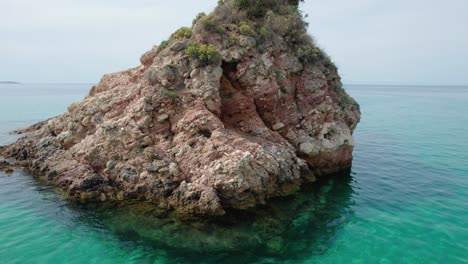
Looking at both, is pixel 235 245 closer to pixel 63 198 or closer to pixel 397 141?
pixel 63 198

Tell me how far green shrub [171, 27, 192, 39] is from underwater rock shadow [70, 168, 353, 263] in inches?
526

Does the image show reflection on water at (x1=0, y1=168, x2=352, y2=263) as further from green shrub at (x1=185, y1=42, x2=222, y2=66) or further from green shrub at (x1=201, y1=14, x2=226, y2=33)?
green shrub at (x1=201, y1=14, x2=226, y2=33)

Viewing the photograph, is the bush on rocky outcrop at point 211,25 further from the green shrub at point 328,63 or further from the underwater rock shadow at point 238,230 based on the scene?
the underwater rock shadow at point 238,230

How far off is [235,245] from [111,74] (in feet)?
67.2

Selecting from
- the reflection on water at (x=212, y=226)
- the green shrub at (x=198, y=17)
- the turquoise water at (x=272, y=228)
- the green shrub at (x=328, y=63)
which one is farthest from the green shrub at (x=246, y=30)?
the reflection on water at (x=212, y=226)

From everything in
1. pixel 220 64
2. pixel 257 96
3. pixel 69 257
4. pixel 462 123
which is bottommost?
pixel 69 257

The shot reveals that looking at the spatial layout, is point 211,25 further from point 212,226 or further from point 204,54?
point 212,226

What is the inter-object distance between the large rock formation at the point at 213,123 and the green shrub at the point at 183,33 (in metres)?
0.08

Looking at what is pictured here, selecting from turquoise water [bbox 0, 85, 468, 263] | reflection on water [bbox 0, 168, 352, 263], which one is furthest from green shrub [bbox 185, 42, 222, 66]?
turquoise water [bbox 0, 85, 468, 263]

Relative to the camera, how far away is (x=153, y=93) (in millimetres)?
21922

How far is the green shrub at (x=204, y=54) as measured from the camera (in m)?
22.4

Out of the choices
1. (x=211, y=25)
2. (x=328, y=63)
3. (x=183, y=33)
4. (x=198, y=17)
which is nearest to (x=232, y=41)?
(x=211, y=25)

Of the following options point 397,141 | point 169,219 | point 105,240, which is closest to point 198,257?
point 169,219

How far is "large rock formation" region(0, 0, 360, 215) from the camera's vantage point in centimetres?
1919
